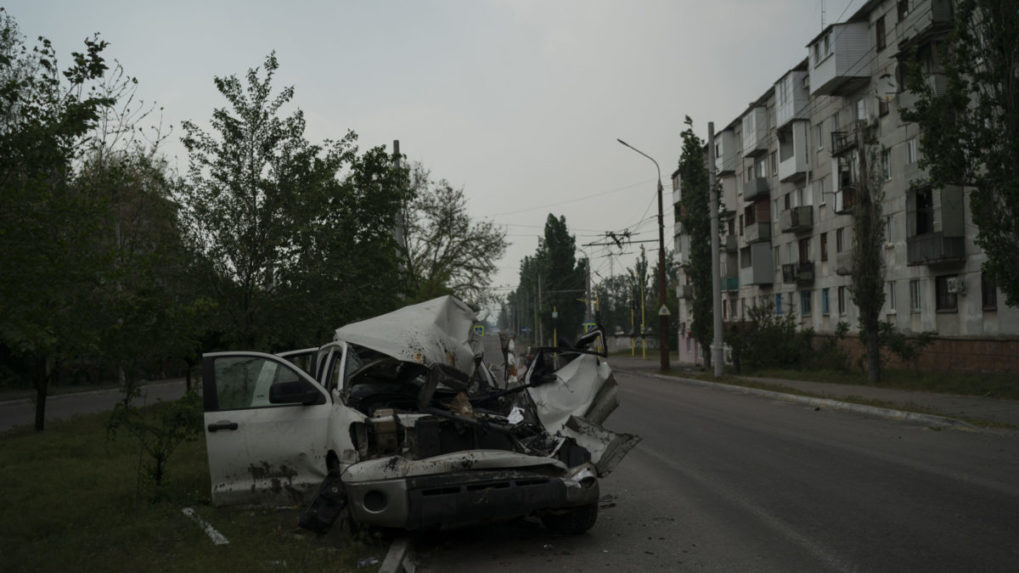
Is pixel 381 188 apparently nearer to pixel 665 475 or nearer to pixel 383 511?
→ pixel 665 475

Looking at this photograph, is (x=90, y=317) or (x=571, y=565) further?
(x=90, y=317)

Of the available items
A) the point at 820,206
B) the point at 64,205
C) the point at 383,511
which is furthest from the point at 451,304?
the point at 820,206

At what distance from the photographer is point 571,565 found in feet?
19.7

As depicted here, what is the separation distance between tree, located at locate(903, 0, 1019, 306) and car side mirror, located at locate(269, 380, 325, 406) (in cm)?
1674

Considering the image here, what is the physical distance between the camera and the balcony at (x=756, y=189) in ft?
166

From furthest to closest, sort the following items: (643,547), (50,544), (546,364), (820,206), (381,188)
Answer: (820,206), (381,188), (546,364), (50,544), (643,547)

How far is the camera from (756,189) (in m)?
50.9

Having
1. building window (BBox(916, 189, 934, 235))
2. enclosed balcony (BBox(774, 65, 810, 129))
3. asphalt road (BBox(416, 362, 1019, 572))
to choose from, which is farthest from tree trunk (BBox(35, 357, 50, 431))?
enclosed balcony (BBox(774, 65, 810, 129))

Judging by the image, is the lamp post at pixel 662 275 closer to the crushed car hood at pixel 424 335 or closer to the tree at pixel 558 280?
the crushed car hood at pixel 424 335

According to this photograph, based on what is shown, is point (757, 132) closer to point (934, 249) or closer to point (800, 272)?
point (800, 272)

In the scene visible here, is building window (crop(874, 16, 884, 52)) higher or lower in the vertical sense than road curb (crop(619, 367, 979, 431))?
higher

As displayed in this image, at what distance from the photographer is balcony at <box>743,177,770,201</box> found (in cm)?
5066

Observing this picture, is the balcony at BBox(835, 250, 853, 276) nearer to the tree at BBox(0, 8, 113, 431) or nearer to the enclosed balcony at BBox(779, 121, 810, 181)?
the enclosed balcony at BBox(779, 121, 810, 181)

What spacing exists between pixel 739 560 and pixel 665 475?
393 centimetres
